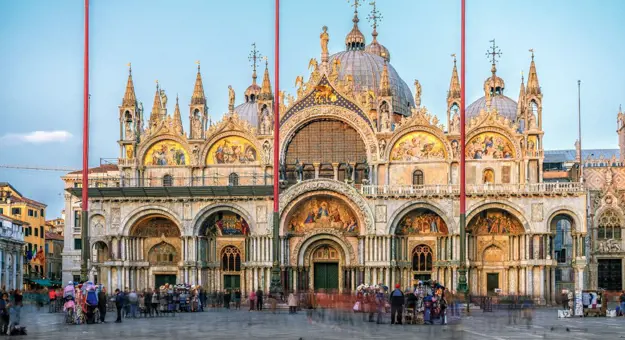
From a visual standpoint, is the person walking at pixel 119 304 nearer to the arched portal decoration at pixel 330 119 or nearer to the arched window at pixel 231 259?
the arched window at pixel 231 259

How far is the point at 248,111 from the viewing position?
336 ft

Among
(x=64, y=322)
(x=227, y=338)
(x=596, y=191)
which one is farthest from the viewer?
(x=596, y=191)

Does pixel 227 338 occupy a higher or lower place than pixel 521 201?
lower

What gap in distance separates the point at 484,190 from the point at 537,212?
3570 millimetres

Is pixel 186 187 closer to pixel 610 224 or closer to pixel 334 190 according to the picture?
pixel 334 190

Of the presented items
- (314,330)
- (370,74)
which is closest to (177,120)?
(370,74)

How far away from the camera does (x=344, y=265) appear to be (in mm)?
74000

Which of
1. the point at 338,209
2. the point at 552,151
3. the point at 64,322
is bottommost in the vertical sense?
the point at 64,322

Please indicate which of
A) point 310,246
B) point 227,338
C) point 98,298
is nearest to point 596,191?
point 310,246

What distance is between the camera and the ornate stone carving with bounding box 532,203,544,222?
232 feet

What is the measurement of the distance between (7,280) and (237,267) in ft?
82.2

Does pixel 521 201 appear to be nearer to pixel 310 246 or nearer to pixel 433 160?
pixel 433 160

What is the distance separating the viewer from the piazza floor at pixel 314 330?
1356 inches

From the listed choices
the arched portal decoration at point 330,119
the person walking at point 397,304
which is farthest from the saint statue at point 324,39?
the person walking at point 397,304
